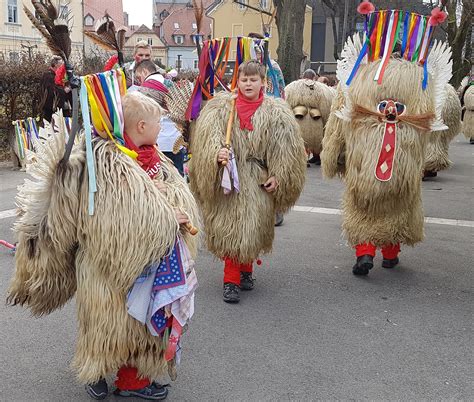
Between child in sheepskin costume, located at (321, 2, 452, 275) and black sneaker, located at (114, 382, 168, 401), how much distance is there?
2341 millimetres

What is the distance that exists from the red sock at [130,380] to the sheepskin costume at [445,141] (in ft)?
23.9

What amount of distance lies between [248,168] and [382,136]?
1.09 m

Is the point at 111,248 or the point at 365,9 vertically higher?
the point at 365,9

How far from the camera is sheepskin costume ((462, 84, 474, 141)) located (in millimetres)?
13625

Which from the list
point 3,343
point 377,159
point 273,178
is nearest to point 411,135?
point 377,159

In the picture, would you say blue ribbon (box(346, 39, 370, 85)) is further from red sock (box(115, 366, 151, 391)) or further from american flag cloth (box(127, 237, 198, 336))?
red sock (box(115, 366, 151, 391))

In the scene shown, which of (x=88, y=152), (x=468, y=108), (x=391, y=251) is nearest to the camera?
(x=88, y=152)

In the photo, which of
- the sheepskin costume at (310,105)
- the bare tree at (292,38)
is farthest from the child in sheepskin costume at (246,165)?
the bare tree at (292,38)

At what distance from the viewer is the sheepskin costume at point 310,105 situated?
397 inches

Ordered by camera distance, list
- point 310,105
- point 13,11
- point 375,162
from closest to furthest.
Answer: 1. point 375,162
2. point 310,105
3. point 13,11

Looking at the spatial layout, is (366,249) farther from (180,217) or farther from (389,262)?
(180,217)

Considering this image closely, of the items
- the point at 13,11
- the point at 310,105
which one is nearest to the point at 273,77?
the point at 310,105

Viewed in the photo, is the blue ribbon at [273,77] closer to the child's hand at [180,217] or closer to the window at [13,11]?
the child's hand at [180,217]

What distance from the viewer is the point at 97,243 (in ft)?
8.44
